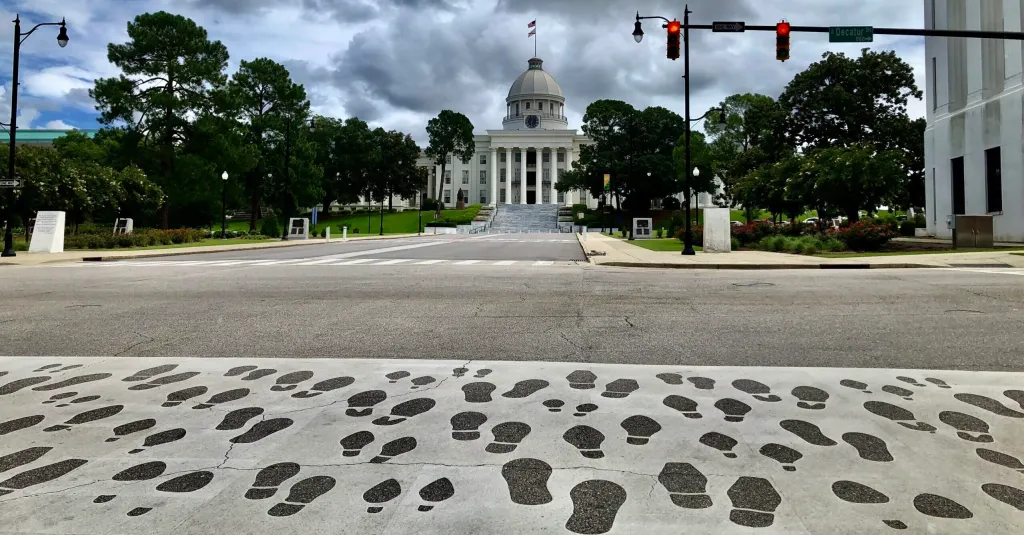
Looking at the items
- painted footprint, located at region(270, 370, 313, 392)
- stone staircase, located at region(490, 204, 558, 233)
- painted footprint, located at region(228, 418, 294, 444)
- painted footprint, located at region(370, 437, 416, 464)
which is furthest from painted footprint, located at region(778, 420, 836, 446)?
stone staircase, located at region(490, 204, 558, 233)

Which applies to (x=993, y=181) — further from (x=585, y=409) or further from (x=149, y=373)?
(x=149, y=373)

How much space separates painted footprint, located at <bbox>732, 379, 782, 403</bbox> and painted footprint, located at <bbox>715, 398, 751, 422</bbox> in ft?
0.76

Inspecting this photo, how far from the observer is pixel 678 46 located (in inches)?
689

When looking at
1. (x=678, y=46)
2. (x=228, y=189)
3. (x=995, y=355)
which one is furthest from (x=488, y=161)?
(x=995, y=355)

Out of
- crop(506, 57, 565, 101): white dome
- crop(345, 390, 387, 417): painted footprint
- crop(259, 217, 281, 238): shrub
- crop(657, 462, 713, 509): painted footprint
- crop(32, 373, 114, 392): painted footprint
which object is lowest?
crop(657, 462, 713, 509): painted footprint

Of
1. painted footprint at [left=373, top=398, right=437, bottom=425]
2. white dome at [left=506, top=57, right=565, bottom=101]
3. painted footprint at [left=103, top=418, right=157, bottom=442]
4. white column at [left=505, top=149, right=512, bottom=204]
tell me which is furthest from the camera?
white dome at [left=506, top=57, right=565, bottom=101]

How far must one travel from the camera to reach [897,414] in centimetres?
425

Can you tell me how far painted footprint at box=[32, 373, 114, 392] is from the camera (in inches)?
197

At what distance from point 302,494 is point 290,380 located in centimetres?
233

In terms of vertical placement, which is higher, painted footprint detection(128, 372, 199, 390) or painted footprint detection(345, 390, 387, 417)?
→ painted footprint detection(128, 372, 199, 390)

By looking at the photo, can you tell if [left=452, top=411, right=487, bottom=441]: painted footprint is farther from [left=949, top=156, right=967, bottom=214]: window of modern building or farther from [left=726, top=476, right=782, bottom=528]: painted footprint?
[left=949, top=156, right=967, bottom=214]: window of modern building

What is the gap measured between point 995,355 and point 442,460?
611 centimetres

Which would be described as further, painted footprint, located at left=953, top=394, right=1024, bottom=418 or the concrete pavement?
painted footprint, located at left=953, top=394, right=1024, bottom=418

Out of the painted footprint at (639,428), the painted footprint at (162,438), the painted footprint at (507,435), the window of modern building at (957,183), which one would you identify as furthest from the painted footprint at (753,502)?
the window of modern building at (957,183)
